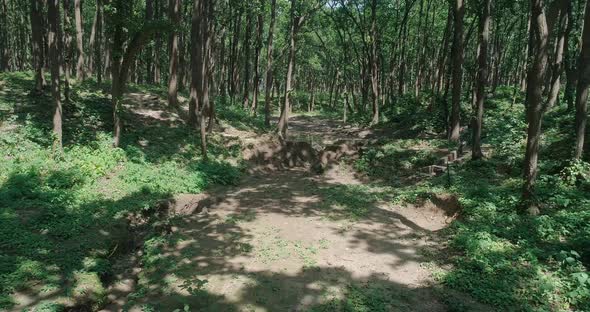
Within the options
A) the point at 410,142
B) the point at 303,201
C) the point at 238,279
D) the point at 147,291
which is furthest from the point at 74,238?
the point at 410,142

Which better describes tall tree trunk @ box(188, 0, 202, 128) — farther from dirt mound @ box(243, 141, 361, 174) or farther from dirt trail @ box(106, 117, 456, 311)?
dirt trail @ box(106, 117, 456, 311)

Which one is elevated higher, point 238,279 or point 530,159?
point 530,159

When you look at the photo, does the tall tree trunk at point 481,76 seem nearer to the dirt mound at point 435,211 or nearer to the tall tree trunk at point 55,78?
the dirt mound at point 435,211

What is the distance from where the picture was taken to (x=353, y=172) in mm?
17234

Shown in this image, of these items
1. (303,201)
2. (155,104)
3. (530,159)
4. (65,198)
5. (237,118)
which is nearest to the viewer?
(530,159)

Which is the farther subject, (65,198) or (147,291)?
(65,198)

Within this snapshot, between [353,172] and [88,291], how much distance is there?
1233 cm

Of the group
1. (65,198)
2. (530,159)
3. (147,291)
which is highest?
(530,159)

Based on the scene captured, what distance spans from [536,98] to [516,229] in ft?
9.67

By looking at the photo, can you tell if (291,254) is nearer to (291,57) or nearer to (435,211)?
(435,211)

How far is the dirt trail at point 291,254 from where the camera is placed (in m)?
6.70

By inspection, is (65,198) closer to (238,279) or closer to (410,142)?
(238,279)

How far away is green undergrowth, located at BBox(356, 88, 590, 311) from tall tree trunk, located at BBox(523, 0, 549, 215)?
428 mm

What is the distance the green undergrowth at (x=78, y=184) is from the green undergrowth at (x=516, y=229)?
695cm
